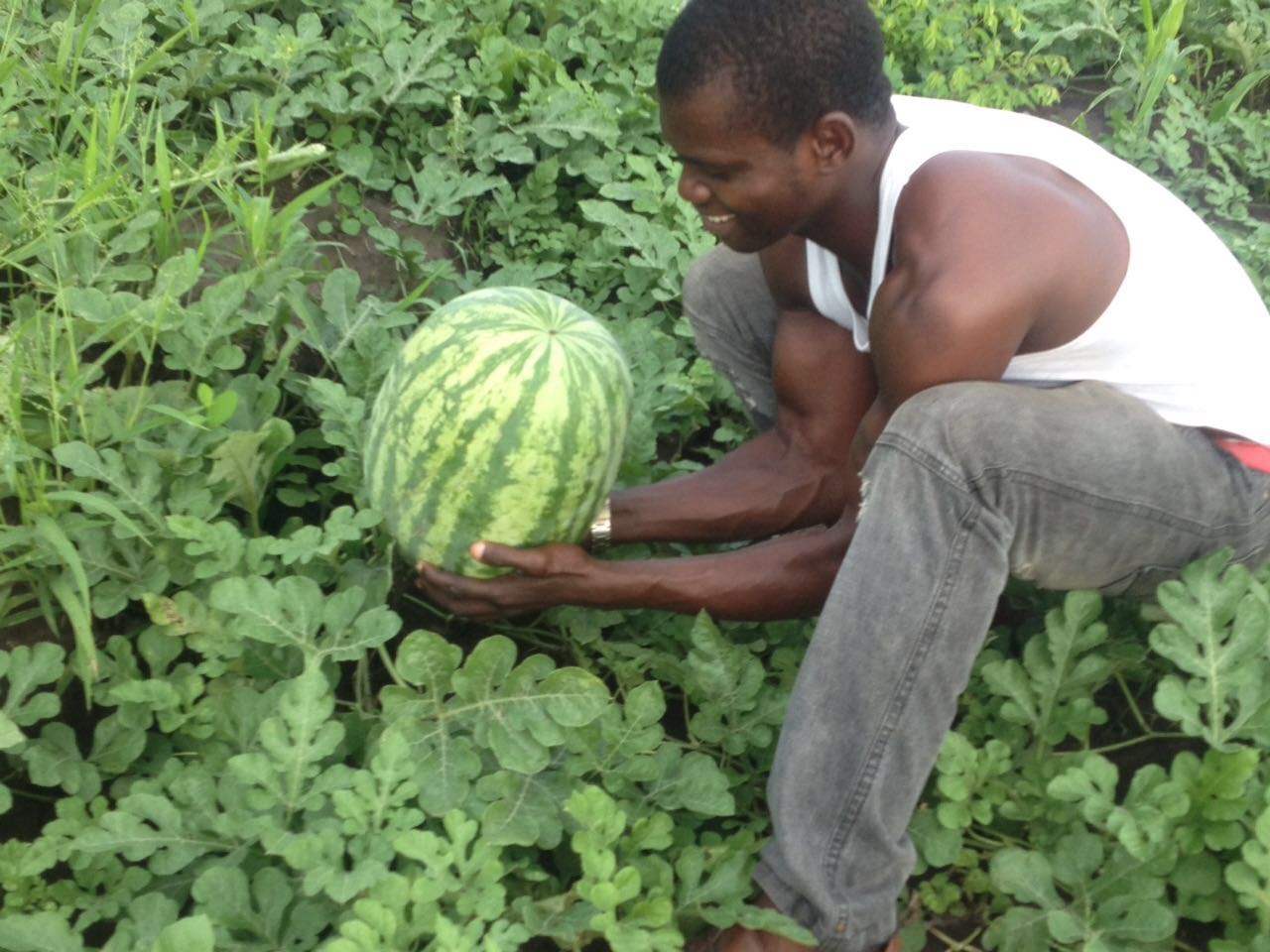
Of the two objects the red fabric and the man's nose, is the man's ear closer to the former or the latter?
the man's nose

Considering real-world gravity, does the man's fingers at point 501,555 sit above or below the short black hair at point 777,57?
below

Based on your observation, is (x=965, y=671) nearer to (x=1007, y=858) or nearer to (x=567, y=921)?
(x=1007, y=858)

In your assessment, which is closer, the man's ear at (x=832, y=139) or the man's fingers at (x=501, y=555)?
the man's ear at (x=832, y=139)

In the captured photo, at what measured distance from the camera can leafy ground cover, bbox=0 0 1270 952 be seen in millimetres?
2256

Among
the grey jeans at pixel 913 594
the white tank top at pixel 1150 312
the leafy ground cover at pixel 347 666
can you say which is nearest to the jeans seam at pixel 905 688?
the grey jeans at pixel 913 594

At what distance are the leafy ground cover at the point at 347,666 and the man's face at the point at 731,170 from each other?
807mm

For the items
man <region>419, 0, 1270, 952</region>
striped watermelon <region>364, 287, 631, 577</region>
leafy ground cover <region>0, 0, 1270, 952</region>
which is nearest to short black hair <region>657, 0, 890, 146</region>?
man <region>419, 0, 1270, 952</region>

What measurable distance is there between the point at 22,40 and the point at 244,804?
2.42 meters

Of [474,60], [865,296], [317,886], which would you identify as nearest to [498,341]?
[865,296]

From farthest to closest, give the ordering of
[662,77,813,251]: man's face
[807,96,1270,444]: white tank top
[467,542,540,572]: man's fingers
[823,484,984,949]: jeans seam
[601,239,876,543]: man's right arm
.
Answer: [601,239,876,543]: man's right arm
[467,542,540,572]: man's fingers
[807,96,1270,444]: white tank top
[662,77,813,251]: man's face
[823,484,984,949]: jeans seam

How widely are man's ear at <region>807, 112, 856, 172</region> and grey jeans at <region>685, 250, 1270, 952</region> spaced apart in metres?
0.48

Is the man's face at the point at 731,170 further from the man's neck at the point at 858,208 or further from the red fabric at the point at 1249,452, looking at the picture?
the red fabric at the point at 1249,452

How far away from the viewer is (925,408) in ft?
7.31

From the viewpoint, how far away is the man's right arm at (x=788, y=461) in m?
2.98
